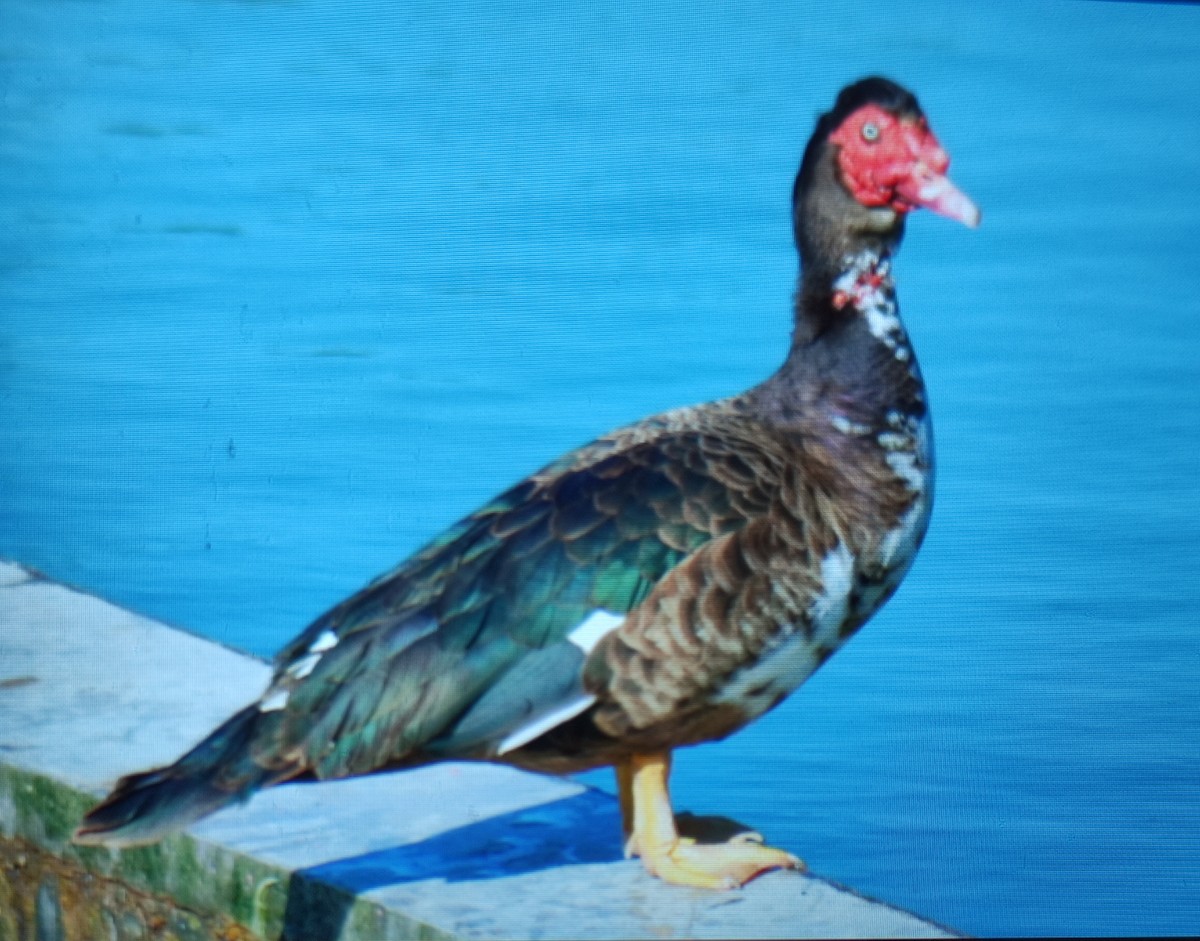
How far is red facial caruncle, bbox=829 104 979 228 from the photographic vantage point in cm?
253

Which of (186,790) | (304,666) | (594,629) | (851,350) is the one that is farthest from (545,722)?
(851,350)

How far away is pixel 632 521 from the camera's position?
2283 millimetres

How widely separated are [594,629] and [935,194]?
76cm

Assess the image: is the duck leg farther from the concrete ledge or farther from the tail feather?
the tail feather

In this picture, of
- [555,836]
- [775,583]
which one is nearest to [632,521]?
A: [775,583]

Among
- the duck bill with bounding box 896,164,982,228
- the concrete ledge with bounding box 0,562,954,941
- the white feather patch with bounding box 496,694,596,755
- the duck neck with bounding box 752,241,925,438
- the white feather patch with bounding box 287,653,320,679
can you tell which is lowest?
the concrete ledge with bounding box 0,562,954,941

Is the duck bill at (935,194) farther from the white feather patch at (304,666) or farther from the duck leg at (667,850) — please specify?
the white feather patch at (304,666)

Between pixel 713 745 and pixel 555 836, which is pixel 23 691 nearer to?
pixel 555 836

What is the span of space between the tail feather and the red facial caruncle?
104 cm

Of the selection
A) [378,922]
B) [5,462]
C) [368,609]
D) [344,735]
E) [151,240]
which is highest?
[151,240]

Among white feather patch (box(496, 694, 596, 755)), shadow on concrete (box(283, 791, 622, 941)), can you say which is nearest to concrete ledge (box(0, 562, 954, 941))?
shadow on concrete (box(283, 791, 622, 941))

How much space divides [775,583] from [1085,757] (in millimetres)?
1350

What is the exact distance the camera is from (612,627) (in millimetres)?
2232

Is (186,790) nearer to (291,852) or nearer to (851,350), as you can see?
(291,852)
